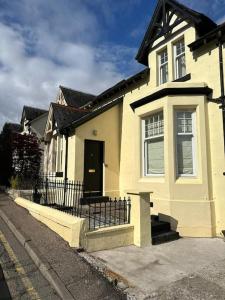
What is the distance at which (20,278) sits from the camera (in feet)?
14.2

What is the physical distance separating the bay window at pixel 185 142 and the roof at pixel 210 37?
7.66ft

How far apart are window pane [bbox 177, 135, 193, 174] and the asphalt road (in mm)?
4933

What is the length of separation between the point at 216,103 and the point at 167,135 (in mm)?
1764

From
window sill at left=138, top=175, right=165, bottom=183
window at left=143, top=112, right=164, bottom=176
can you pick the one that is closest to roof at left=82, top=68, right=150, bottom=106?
window at left=143, top=112, right=164, bottom=176

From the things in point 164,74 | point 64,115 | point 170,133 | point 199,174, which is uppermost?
point 164,74

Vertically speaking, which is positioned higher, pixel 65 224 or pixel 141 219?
pixel 141 219

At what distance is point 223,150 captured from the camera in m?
7.28

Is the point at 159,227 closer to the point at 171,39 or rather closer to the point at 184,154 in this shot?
the point at 184,154

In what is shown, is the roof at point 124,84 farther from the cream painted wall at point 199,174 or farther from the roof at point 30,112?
the roof at point 30,112

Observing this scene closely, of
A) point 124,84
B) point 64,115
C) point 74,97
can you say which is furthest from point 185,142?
point 74,97

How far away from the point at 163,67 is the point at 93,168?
5259 mm

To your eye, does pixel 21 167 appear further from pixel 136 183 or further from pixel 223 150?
pixel 223 150

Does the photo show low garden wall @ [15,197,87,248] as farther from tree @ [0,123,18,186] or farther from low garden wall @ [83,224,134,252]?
tree @ [0,123,18,186]

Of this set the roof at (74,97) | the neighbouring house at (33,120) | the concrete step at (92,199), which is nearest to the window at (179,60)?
the concrete step at (92,199)
